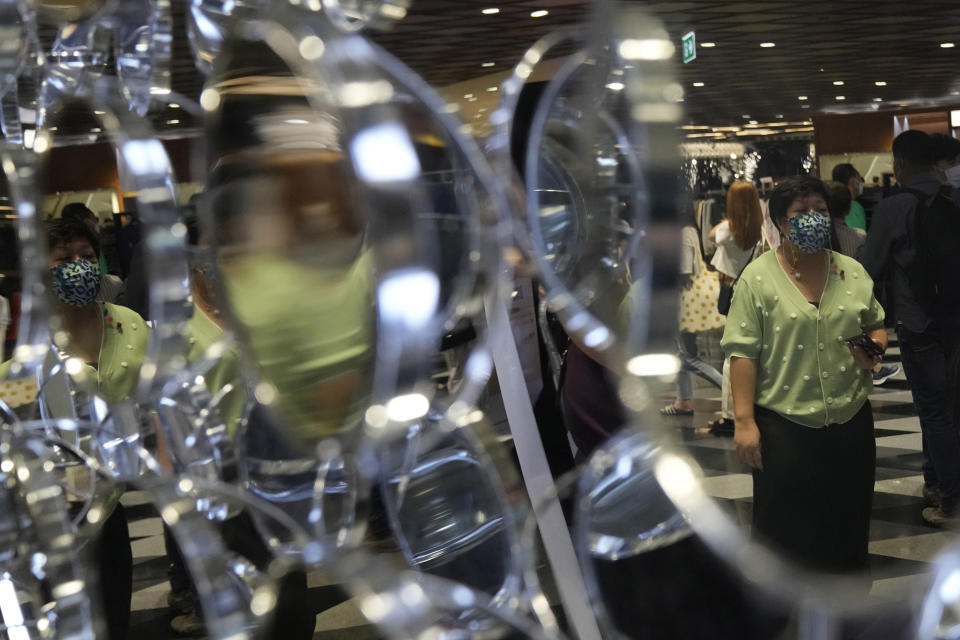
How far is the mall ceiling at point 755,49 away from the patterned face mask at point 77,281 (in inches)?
5.3

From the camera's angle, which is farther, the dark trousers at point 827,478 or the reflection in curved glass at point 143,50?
the dark trousers at point 827,478

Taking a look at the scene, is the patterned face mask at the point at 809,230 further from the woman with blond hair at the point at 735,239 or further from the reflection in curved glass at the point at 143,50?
the reflection in curved glass at the point at 143,50

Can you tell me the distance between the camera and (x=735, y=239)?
87cm

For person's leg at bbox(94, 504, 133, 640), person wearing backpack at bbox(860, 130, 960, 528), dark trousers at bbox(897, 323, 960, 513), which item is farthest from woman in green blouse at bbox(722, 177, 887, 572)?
person's leg at bbox(94, 504, 133, 640)

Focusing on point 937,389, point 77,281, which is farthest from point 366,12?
point 937,389

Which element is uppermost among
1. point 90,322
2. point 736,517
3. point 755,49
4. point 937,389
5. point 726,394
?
point 755,49

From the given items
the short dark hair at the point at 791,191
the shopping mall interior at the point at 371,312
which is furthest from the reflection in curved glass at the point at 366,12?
the short dark hair at the point at 791,191

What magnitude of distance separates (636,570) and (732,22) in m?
0.60

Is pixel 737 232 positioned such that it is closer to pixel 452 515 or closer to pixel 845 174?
pixel 845 174

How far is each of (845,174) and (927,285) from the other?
1.27 ft

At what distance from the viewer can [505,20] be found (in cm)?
34

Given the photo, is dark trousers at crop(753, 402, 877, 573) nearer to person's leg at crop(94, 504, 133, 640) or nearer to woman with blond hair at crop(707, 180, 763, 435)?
woman with blond hair at crop(707, 180, 763, 435)

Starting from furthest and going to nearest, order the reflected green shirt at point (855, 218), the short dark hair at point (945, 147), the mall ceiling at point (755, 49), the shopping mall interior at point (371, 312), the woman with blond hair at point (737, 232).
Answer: the reflected green shirt at point (855, 218) → the short dark hair at point (945, 147) → the woman with blond hair at point (737, 232) → the mall ceiling at point (755, 49) → the shopping mall interior at point (371, 312)

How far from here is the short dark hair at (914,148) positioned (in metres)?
0.90
